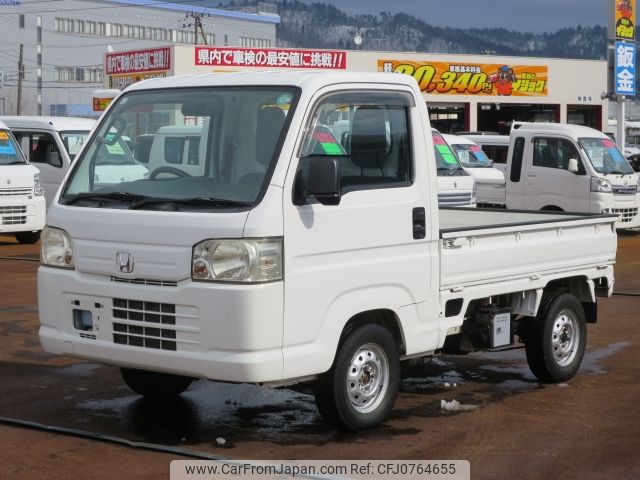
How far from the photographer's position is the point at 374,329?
702 cm

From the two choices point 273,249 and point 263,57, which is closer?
point 273,249

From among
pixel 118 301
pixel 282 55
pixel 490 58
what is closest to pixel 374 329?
pixel 118 301

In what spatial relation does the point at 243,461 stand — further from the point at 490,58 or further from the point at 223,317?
the point at 490,58

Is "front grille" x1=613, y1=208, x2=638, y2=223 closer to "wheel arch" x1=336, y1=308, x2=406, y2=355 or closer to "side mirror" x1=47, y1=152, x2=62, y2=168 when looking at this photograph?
"side mirror" x1=47, y1=152, x2=62, y2=168

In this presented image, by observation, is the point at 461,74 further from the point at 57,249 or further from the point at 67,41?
the point at 67,41

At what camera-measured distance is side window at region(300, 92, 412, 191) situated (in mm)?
6973

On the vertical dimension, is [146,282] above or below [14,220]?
above

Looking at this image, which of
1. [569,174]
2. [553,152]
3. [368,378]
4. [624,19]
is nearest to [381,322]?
[368,378]

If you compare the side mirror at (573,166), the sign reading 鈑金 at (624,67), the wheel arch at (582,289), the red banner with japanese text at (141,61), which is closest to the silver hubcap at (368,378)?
the wheel arch at (582,289)

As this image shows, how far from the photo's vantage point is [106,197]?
7.00 meters

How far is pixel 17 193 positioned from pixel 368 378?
44.7 ft

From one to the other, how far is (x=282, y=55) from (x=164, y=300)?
139ft

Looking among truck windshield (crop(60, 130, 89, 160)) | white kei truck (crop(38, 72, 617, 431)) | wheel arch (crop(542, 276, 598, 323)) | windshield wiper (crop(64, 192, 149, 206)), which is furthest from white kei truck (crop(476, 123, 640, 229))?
windshield wiper (crop(64, 192, 149, 206))

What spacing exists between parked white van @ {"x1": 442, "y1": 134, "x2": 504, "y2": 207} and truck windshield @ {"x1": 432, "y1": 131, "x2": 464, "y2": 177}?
768mm
